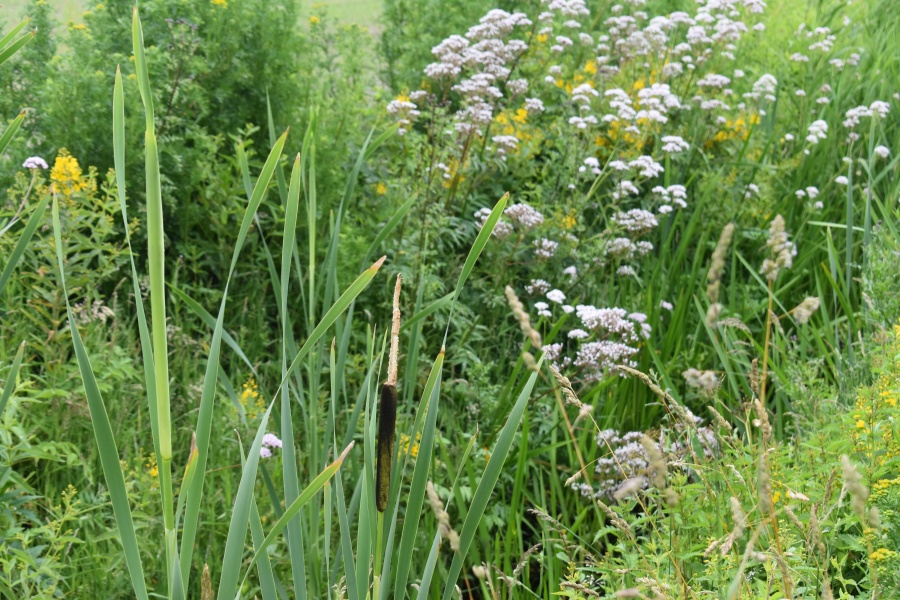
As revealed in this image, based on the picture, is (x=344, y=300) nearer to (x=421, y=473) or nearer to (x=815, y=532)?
(x=421, y=473)

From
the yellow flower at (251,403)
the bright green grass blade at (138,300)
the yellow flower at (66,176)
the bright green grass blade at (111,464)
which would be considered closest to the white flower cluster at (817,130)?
the yellow flower at (251,403)

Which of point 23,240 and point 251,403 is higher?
point 23,240

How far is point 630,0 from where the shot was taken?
443 cm

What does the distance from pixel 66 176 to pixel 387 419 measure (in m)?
2.09

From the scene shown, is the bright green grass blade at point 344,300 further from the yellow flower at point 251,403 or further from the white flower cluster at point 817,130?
the white flower cluster at point 817,130

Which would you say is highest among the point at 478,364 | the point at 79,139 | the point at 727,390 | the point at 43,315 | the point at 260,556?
the point at 79,139

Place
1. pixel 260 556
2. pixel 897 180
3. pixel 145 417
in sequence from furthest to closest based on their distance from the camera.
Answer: pixel 897 180, pixel 145 417, pixel 260 556

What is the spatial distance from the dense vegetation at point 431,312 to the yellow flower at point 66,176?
0.02 meters

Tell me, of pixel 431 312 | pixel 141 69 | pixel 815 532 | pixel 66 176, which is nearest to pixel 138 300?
pixel 141 69

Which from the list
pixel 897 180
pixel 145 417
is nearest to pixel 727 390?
pixel 897 180

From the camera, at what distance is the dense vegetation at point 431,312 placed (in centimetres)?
155

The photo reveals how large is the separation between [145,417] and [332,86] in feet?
6.78

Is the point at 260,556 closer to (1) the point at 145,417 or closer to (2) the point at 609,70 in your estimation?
(1) the point at 145,417

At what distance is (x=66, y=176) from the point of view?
8.82 ft
